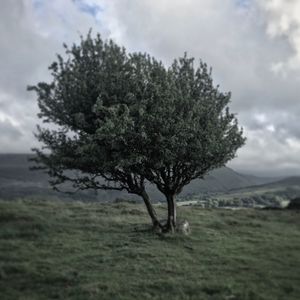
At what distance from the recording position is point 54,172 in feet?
136

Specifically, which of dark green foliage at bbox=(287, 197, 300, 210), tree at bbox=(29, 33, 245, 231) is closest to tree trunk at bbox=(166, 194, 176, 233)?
tree at bbox=(29, 33, 245, 231)

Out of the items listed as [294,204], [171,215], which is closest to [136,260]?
[171,215]

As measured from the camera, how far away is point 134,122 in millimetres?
36625

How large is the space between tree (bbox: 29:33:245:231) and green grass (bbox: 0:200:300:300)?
18.2 feet

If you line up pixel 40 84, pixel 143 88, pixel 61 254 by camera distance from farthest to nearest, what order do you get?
pixel 40 84 < pixel 143 88 < pixel 61 254

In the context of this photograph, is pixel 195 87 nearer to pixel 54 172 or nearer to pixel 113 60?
pixel 113 60

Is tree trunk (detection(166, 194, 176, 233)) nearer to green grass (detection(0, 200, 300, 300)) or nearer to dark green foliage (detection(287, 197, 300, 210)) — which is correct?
green grass (detection(0, 200, 300, 300))

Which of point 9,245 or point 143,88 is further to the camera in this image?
point 143,88

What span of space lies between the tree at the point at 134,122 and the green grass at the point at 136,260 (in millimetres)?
5532

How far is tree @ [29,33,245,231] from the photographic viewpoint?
36438 millimetres

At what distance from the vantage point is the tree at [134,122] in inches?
1435

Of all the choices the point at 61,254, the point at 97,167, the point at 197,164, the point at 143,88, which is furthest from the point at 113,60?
the point at 61,254

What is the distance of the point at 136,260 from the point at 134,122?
12777mm

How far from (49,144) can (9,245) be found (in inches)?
477
